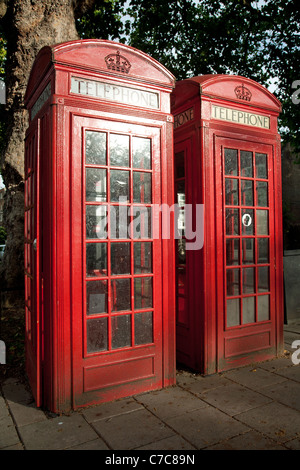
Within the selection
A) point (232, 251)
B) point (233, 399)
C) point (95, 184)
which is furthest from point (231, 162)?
point (233, 399)

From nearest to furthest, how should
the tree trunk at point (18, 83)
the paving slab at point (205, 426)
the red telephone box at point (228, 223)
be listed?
the paving slab at point (205, 426)
the red telephone box at point (228, 223)
the tree trunk at point (18, 83)

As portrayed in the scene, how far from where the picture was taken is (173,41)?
36.2ft

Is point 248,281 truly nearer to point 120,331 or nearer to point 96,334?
point 120,331

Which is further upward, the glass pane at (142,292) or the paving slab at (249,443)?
the glass pane at (142,292)

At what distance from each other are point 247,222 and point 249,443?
2450mm

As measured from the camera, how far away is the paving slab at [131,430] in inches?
98.2

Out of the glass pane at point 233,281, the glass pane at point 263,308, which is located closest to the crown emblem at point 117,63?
the glass pane at point 233,281

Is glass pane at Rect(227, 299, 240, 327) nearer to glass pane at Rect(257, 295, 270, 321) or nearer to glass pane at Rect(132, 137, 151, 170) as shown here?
glass pane at Rect(257, 295, 270, 321)

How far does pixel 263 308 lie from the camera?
431cm

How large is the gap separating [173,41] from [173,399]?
11.0 meters

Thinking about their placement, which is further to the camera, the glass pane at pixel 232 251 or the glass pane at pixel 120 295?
the glass pane at pixel 232 251

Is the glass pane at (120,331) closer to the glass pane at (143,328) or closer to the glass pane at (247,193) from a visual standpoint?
the glass pane at (143,328)

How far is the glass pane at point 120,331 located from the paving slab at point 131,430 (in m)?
0.60
